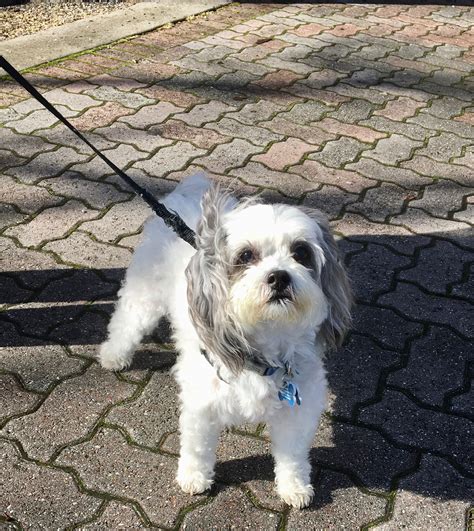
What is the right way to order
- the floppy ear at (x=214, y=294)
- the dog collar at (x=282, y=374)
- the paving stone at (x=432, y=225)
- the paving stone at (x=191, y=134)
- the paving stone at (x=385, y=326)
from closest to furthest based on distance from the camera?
the floppy ear at (x=214, y=294)
the dog collar at (x=282, y=374)
the paving stone at (x=385, y=326)
the paving stone at (x=432, y=225)
the paving stone at (x=191, y=134)

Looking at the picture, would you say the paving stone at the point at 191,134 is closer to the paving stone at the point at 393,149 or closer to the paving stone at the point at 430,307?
the paving stone at the point at 393,149

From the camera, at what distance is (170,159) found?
5.22 meters

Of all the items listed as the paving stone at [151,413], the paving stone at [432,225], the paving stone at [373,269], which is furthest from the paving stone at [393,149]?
the paving stone at [151,413]

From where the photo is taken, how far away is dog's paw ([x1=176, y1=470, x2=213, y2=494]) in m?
2.80

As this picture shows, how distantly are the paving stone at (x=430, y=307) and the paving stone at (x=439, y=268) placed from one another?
8 cm

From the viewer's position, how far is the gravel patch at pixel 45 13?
25.2 ft

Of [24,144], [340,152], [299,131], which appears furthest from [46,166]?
[340,152]

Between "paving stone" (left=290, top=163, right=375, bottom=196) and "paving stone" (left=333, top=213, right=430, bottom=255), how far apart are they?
45 centimetres

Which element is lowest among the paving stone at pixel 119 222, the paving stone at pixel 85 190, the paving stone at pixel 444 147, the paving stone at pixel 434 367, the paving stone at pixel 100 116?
the paving stone at pixel 444 147

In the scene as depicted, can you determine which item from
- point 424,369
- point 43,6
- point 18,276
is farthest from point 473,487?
point 43,6

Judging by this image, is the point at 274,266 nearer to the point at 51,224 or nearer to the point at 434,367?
the point at 434,367

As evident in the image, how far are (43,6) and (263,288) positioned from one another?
7.30m

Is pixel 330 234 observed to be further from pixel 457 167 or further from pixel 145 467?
pixel 457 167

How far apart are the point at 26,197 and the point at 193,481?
8.43ft
